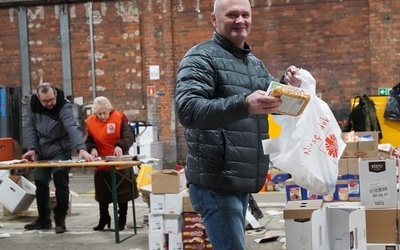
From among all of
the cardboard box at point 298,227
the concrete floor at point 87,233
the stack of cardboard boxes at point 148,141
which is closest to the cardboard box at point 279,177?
the concrete floor at point 87,233

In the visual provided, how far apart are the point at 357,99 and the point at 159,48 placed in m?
4.05

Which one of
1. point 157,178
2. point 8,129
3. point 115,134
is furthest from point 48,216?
point 8,129

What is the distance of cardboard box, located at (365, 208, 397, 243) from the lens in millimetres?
4230

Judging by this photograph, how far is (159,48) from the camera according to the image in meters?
11.9

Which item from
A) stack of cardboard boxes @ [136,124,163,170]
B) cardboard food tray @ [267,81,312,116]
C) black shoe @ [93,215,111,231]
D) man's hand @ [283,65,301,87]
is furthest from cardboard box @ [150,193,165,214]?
stack of cardboard boxes @ [136,124,163,170]

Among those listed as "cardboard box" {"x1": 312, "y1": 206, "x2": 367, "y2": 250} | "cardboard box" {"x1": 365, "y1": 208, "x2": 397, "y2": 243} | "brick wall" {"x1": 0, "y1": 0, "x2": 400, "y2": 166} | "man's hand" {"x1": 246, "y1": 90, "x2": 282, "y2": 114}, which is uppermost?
"brick wall" {"x1": 0, "y1": 0, "x2": 400, "y2": 166}

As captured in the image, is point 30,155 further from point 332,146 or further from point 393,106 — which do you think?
point 393,106

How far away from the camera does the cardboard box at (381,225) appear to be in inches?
167

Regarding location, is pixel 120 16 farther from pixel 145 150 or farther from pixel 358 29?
pixel 358 29

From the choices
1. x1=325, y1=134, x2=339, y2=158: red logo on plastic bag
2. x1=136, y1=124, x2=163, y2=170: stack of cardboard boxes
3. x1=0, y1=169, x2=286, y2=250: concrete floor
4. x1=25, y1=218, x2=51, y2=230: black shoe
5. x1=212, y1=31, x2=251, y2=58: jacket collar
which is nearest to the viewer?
x1=212, y1=31, x2=251, y2=58: jacket collar

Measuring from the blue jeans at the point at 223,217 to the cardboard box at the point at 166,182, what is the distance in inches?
110

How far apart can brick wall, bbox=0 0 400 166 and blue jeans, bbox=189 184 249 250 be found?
917cm

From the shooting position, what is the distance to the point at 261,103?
213cm

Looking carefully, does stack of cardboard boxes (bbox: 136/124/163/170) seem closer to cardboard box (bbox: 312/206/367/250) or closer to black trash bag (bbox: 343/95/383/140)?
black trash bag (bbox: 343/95/383/140)
